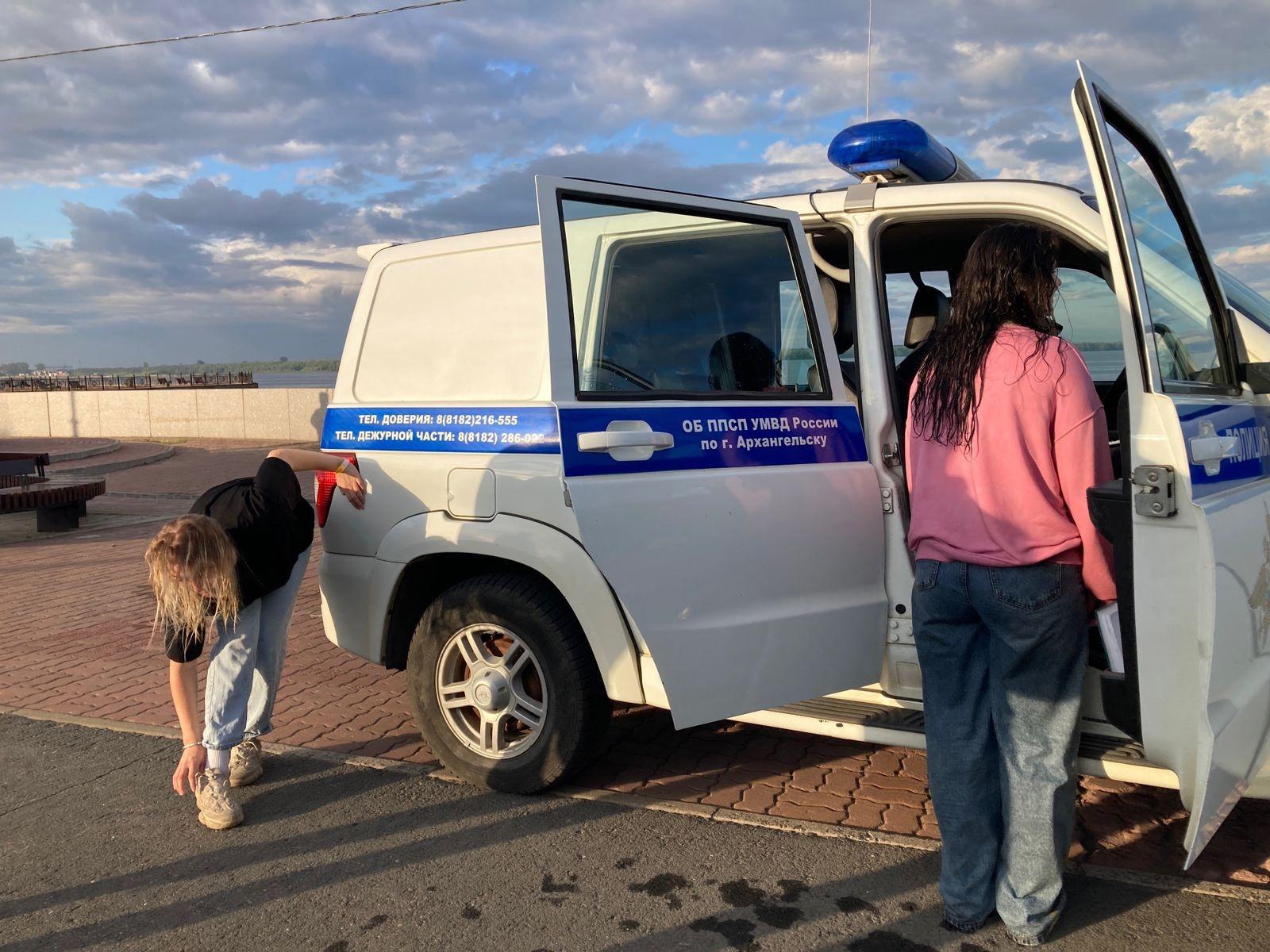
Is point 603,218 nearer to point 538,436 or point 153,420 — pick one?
point 538,436

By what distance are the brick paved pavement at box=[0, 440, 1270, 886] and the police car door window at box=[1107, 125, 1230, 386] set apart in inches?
59.9

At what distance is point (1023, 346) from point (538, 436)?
156cm

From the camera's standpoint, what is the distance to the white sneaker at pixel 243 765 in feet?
13.3

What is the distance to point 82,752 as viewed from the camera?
4.48m

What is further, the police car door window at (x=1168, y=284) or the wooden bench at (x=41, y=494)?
the wooden bench at (x=41, y=494)

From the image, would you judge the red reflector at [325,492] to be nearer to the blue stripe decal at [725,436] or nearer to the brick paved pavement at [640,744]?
the brick paved pavement at [640,744]

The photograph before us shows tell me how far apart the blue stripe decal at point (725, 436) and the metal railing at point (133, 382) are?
91.6 feet

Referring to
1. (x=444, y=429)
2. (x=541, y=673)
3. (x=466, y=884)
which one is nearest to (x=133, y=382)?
(x=444, y=429)

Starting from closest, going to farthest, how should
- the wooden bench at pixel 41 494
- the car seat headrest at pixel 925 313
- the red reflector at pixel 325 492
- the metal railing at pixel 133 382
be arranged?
the red reflector at pixel 325 492 → the car seat headrest at pixel 925 313 → the wooden bench at pixel 41 494 → the metal railing at pixel 133 382

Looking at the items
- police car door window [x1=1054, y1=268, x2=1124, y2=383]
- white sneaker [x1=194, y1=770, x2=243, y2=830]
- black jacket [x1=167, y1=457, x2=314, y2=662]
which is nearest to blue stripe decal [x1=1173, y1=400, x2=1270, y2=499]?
police car door window [x1=1054, y1=268, x2=1124, y2=383]

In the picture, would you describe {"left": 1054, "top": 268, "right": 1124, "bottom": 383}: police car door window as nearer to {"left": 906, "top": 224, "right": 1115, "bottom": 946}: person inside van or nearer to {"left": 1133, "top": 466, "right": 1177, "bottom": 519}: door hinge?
{"left": 906, "top": 224, "right": 1115, "bottom": 946}: person inside van

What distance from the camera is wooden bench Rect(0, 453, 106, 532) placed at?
10102 mm

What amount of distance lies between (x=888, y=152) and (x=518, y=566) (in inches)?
77.5

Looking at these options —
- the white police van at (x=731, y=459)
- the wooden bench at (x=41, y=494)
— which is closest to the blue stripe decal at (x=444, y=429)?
the white police van at (x=731, y=459)
